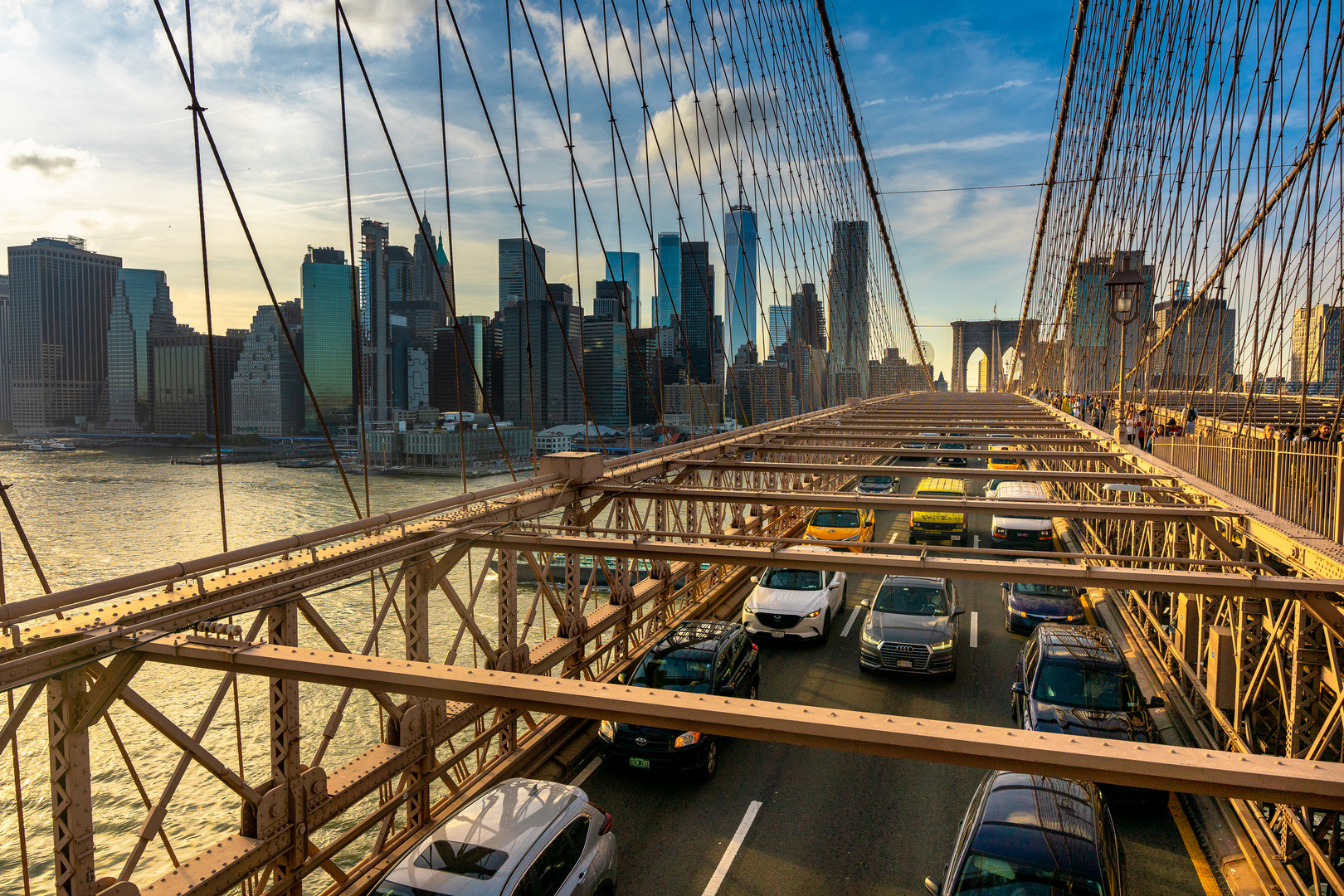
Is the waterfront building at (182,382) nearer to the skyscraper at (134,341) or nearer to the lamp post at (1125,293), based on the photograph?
the skyscraper at (134,341)

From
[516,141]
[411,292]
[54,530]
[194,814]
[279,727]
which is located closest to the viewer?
[279,727]

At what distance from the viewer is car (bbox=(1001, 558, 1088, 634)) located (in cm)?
1471

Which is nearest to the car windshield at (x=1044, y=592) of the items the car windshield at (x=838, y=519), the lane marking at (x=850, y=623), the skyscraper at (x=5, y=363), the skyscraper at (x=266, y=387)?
the lane marking at (x=850, y=623)

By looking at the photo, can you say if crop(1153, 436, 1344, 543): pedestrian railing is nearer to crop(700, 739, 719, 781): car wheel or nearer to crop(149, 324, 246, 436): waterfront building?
crop(700, 739, 719, 781): car wheel

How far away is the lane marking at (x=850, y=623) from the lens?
15391 millimetres

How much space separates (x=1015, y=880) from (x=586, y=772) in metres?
5.44

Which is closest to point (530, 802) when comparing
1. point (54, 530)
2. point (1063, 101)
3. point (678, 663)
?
point (678, 663)

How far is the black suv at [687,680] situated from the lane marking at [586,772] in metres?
0.44

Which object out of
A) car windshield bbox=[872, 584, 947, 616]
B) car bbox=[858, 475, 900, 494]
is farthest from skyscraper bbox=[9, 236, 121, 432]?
car bbox=[858, 475, 900, 494]

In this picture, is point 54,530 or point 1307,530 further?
point 54,530

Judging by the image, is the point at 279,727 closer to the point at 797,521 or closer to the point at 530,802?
the point at 530,802

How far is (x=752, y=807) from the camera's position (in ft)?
29.6

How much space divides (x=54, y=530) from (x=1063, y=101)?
57531 millimetres

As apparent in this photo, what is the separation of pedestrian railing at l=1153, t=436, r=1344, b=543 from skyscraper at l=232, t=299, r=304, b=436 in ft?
70.4
